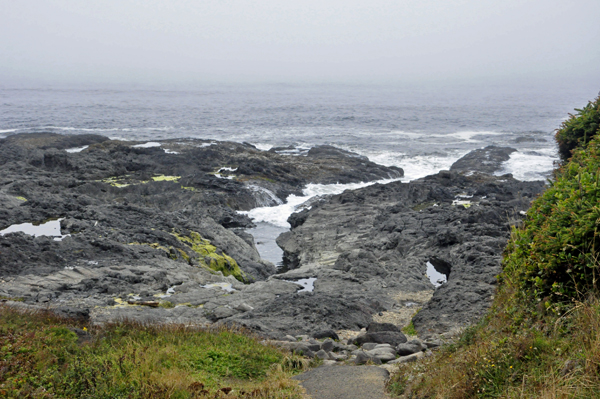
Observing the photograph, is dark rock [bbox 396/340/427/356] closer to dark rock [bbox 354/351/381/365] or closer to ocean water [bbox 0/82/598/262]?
dark rock [bbox 354/351/381/365]

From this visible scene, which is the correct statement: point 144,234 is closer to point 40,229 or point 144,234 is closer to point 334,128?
point 40,229

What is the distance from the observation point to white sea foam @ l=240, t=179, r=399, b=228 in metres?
29.4

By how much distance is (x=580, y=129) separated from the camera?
40.7 ft

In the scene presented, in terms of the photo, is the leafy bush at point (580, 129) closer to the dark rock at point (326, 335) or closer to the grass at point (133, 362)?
the dark rock at point (326, 335)

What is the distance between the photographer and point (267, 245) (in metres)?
25.2

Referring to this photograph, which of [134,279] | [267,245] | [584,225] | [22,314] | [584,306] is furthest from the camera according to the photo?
[267,245]

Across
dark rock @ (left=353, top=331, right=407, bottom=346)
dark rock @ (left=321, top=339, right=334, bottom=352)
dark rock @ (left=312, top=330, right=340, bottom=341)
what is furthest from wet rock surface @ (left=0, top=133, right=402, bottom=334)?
dark rock @ (left=353, top=331, right=407, bottom=346)

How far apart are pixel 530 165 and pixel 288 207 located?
27.8 m

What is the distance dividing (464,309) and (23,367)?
9.89 m

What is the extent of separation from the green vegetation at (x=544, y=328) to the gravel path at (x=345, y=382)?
330 millimetres

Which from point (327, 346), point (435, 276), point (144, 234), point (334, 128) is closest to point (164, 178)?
point (144, 234)

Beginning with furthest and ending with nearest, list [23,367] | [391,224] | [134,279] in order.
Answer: [391,224], [134,279], [23,367]

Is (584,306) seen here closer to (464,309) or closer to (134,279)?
(464,309)

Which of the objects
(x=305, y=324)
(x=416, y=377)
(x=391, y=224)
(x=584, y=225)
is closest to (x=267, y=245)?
(x=391, y=224)
